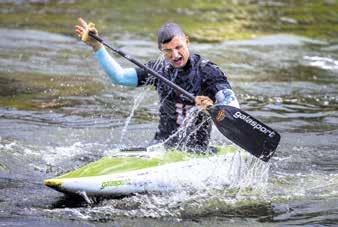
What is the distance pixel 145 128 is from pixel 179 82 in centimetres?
301

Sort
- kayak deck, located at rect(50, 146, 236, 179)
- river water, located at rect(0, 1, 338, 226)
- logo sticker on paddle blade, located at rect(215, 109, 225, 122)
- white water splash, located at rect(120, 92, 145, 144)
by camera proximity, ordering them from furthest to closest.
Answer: white water splash, located at rect(120, 92, 145, 144), logo sticker on paddle blade, located at rect(215, 109, 225, 122), kayak deck, located at rect(50, 146, 236, 179), river water, located at rect(0, 1, 338, 226)

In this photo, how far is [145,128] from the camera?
10.7 metres

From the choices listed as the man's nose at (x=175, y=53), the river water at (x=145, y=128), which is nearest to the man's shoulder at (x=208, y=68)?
the man's nose at (x=175, y=53)

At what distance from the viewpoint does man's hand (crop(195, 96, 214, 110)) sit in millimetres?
7309

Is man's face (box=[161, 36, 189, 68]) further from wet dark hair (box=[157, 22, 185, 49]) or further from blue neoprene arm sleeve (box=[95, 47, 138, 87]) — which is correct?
blue neoprene arm sleeve (box=[95, 47, 138, 87])

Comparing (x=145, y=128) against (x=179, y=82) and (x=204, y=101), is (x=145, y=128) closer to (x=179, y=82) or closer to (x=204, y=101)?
(x=179, y=82)

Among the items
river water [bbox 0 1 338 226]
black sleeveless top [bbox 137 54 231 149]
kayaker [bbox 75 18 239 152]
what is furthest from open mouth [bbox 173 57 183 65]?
river water [bbox 0 1 338 226]

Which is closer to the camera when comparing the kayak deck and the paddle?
the kayak deck

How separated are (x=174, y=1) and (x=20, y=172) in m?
17.3

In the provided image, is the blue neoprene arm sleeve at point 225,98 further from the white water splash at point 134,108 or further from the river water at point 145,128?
the white water splash at point 134,108

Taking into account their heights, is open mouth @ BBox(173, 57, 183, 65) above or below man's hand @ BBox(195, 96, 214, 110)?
above

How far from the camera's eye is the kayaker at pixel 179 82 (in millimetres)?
7496

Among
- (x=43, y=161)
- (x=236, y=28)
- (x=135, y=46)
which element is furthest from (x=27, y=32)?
(x=43, y=161)

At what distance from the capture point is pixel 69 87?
13023mm
